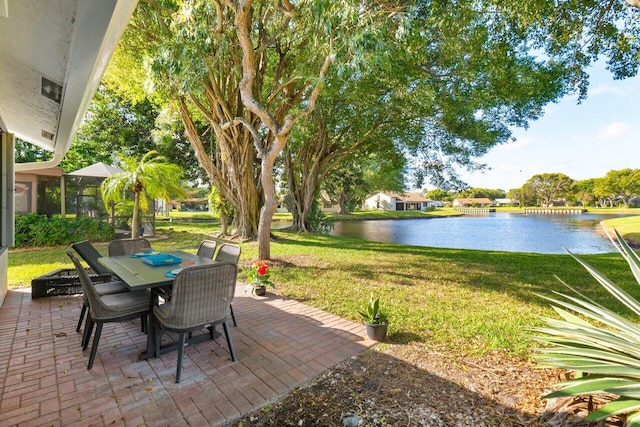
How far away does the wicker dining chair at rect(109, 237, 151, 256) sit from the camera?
453 cm

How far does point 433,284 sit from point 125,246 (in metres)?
5.46

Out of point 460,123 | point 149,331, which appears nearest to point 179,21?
point 149,331

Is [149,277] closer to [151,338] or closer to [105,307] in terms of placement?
[105,307]

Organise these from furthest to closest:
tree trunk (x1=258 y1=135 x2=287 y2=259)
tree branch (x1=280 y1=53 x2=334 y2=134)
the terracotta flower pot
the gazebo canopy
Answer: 1. the gazebo canopy
2. tree trunk (x1=258 y1=135 x2=287 y2=259)
3. tree branch (x1=280 y1=53 x2=334 y2=134)
4. the terracotta flower pot

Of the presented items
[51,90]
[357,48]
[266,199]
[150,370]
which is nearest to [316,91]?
[357,48]

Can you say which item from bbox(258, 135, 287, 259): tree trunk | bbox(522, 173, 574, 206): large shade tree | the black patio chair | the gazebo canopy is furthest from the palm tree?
bbox(522, 173, 574, 206): large shade tree

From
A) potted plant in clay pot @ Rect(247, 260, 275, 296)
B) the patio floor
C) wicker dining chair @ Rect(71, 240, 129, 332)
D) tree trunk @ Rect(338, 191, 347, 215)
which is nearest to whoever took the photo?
the patio floor

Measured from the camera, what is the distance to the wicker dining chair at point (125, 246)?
4527 millimetres

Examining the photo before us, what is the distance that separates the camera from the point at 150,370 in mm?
2707

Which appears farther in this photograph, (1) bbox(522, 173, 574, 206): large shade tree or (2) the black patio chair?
(1) bbox(522, 173, 574, 206): large shade tree

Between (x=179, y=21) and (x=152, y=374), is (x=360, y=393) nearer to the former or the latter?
(x=152, y=374)

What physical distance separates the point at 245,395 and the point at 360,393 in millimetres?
927

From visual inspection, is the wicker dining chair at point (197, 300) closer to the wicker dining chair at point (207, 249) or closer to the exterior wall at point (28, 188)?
the wicker dining chair at point (207, 249)

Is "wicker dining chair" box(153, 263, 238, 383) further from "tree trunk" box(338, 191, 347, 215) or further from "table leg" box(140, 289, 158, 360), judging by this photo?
"tree trunk" box(338, 191, 347, 215)
